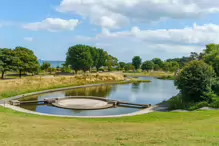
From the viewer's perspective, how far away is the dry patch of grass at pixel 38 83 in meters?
31.0

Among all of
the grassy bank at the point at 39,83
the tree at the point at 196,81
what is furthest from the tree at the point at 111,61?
the tree at the point at 196,81

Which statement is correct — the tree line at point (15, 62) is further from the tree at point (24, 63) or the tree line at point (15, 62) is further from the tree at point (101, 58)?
the tree at point (101, 58)

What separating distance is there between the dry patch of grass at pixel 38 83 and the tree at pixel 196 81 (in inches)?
864

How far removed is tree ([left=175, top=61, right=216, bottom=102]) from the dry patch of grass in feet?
72.0

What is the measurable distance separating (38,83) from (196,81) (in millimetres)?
26628

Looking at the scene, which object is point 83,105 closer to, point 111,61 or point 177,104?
point 177,104

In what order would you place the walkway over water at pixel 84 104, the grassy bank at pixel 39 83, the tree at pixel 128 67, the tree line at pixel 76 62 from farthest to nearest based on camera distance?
the tree at pixel 128 67, the tree line at pixel 76 62, the grassy bank at pixel 39 83, the walkway over water at pixel 84 104

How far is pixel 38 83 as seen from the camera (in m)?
37.7

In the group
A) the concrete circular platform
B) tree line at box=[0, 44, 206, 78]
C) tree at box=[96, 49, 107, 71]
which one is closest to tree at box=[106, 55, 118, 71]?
tree line at box=[0, 44, 206, 78]

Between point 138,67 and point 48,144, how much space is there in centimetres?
10037

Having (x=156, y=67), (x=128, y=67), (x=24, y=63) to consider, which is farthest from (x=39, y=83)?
(x=156, y=67)

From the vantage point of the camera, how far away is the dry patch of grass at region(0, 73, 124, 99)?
102 ft

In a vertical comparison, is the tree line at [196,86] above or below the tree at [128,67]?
below

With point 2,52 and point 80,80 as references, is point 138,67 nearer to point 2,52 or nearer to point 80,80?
point 80,80
